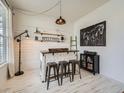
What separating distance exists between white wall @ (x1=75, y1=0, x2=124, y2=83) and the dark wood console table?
197mm

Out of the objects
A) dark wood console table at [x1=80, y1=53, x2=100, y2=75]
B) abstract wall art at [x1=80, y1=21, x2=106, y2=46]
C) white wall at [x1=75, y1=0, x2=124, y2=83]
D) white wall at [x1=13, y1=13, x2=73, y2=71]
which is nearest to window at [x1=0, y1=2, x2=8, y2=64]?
white wall at [x1=13, y1=13, x2=73, y2=71]

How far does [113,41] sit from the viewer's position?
3164 millimetres

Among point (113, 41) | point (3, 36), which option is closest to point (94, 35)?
point (113, 41)

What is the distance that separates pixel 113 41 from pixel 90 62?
4.12 ft

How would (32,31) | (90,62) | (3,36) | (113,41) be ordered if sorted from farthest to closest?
1. (32,31)
2. (90,62)
3. (113,41)
4. (3,36)

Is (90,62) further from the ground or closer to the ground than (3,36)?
closer to the ground

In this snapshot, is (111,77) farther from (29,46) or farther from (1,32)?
(1,32)

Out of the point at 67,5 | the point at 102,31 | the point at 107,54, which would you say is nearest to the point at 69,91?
the point at 107,54

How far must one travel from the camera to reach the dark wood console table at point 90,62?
3609 millimetres

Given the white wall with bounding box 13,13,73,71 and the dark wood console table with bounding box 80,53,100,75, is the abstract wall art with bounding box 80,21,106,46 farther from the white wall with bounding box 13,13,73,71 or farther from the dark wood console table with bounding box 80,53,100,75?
the white wall with bounding box 13,13,73,71

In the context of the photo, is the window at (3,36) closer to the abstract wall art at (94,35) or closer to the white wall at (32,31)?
the white wall at (32,31)

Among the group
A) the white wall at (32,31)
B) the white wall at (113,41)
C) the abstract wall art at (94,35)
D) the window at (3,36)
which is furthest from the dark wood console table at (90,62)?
the window at (3,36)

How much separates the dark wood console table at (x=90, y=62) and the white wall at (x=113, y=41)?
7.8 inches

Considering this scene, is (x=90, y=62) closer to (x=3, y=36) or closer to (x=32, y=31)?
(x=32, y=31)
